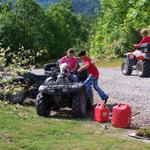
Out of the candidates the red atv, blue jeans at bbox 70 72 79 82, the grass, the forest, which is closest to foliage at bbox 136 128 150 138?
the grass

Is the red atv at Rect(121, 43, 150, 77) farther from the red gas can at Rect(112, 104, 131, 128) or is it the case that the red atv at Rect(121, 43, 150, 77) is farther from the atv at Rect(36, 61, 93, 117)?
the red gas can at Rect(112, 104, 131, 128)

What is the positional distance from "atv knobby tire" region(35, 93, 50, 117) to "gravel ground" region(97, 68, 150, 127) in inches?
94.1

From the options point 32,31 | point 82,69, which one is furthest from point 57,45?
point 82,69

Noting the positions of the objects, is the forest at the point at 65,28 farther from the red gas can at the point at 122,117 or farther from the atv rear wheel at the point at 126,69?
the red gas can at the point at 122,117

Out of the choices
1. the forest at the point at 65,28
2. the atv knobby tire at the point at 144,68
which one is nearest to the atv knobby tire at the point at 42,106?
the forest at the point at 65,28

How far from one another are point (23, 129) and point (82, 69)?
14.3 ft

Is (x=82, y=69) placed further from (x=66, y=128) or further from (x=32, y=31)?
(x=32, y=31)

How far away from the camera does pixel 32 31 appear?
7444cm

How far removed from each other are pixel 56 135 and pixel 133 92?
746 cm

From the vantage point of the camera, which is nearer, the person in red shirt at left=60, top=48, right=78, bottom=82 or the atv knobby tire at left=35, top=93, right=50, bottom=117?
the atv knobby tire at left=35, top=93, right=50, bottom=117

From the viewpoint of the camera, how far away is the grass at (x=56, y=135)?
41.1 ft

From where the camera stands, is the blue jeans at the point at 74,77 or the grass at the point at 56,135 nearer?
the grass at the point at 56,135

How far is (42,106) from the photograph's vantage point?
1706 centimetres

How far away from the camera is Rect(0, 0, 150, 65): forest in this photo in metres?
38.7
